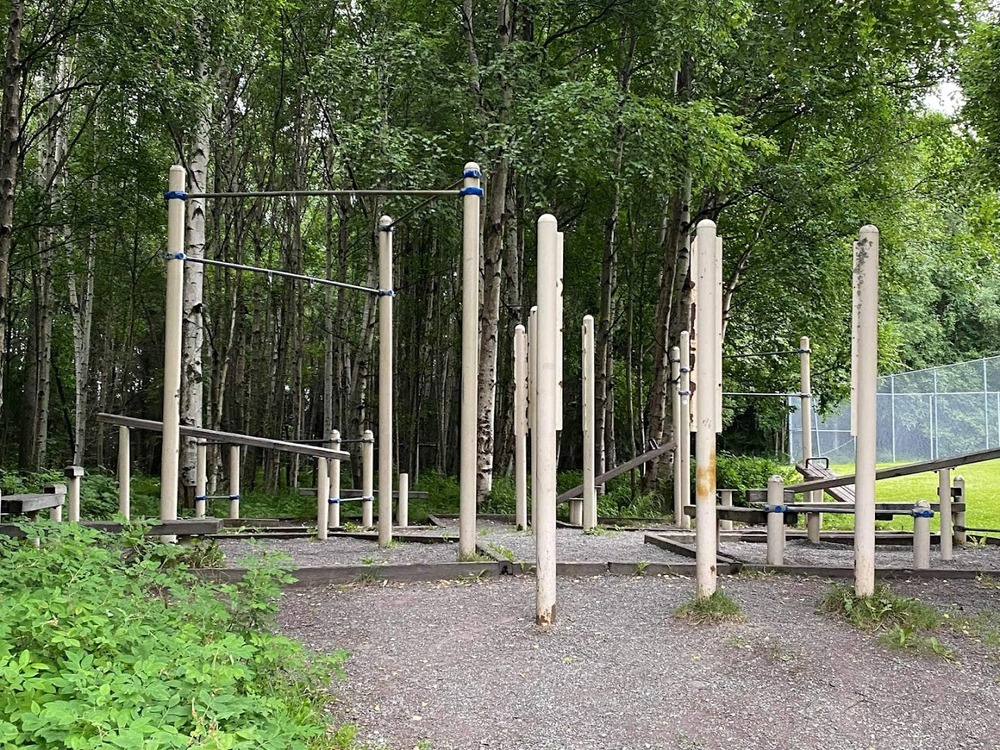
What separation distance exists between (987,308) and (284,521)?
3691 centimetres

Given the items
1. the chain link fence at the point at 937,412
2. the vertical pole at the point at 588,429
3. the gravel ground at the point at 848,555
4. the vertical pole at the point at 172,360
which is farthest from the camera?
the chain link fence at the point at 937,412

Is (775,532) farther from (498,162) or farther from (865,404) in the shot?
(498,162)

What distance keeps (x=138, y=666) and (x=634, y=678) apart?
2302 millimetres

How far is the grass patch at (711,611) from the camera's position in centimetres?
517

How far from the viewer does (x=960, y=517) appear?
9758mm

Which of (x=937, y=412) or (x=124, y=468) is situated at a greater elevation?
(x=937, y=412)

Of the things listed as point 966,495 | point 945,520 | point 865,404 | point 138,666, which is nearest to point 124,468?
point 138,666

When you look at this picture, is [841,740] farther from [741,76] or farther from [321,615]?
[741,76]

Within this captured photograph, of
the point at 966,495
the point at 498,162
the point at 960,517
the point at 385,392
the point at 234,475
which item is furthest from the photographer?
the point at 966,495

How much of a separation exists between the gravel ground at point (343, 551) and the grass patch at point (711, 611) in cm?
237

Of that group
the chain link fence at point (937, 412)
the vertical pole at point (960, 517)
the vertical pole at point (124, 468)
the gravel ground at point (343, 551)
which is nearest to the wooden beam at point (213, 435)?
the vertical pole at point (124, 468)

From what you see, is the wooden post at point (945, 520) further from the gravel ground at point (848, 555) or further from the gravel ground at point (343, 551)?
the gravel ground at point (343, 551)

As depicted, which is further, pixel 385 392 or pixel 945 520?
pixel 945 520

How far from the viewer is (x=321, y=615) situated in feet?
17.8
